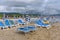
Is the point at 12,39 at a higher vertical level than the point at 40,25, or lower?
higher

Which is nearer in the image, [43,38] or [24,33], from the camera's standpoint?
[43,38]

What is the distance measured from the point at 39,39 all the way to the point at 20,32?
2282mm

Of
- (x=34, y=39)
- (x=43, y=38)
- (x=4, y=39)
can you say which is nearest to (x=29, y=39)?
(x=34, y=39)

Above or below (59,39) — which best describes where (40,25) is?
below

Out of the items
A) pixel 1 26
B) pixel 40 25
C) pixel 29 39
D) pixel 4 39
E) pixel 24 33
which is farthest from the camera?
pixel 40 25

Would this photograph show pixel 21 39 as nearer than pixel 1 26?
Yes

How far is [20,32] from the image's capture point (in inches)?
419

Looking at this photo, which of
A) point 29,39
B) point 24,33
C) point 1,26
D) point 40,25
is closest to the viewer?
point 29,39

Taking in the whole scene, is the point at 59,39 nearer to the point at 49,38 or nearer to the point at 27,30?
the point at 49,38

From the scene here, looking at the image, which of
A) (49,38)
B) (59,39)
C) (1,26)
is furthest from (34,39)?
(1,26)

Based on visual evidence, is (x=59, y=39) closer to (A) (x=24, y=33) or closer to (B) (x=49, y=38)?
(B) (x=49, y=38)

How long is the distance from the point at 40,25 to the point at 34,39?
6.21 meters

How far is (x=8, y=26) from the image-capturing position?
43.3 feet

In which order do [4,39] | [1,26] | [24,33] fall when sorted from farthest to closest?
[1,26], [24,33], [4,39]
